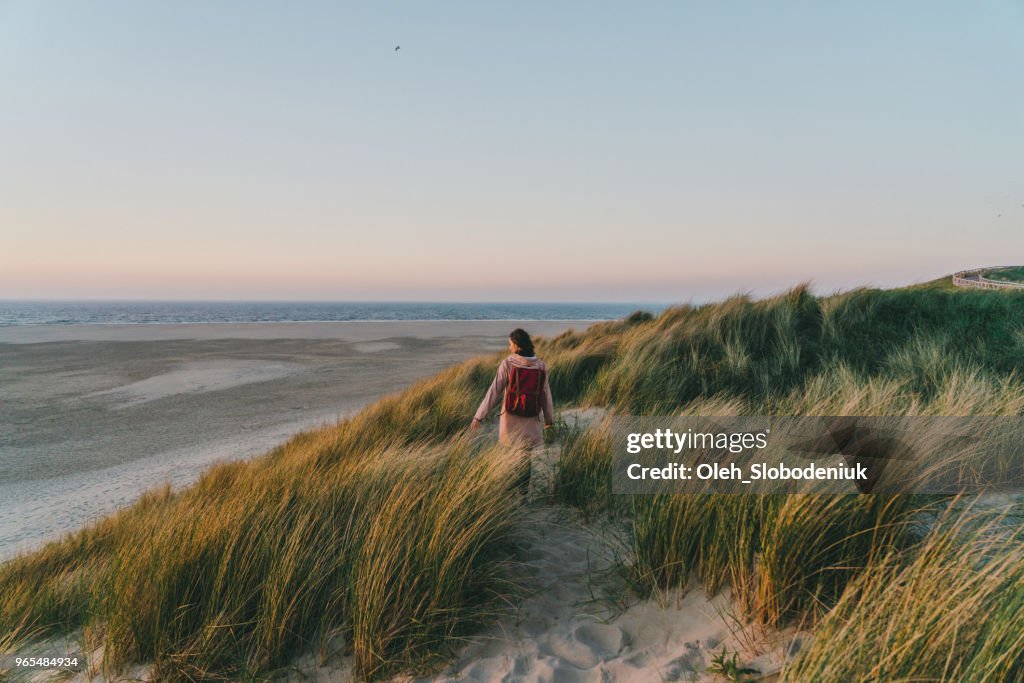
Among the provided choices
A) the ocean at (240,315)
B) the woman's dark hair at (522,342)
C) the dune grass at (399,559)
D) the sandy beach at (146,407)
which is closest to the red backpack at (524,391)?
the woman's dark hair at (522,342)

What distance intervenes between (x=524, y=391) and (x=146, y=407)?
12450 mm

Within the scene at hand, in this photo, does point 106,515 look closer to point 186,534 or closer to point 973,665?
point 186,534

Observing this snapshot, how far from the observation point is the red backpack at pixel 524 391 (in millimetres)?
5203

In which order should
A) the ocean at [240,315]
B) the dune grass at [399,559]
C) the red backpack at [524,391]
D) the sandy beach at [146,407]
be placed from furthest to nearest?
the ocean at [240,315] → the sandy beach at [146,407] → the red backpack at [524,391] → the dune grass at [399,559]

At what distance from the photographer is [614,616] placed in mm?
3172

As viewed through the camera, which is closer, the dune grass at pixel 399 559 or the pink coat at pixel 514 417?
the dune grass at pixel 399 559

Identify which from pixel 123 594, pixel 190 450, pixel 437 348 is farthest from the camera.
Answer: pixel 437 348

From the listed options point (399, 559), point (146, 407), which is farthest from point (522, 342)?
point (146, 407)

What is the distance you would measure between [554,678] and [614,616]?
1.84 feet

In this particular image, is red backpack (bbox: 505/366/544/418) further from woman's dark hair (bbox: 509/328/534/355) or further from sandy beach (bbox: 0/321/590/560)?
sandy beach (bbox: 0/321/590/560)

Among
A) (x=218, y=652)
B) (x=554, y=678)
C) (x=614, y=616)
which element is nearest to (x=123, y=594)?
(x=218, y=652)

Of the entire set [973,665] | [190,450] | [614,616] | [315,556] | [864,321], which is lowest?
[190,450]

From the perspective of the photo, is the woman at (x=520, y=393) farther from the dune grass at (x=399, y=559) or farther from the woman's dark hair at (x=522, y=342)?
the dune grass at (x=399, y=559)

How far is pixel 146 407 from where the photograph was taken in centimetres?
1345
